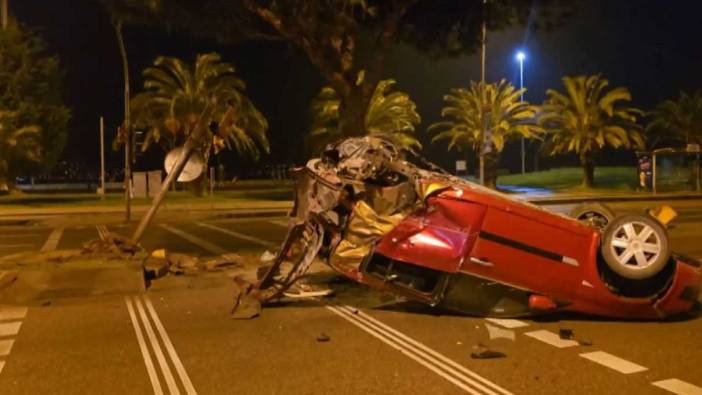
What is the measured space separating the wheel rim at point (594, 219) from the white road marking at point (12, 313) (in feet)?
20.7

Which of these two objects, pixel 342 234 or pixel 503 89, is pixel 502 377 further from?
pixel 503 89

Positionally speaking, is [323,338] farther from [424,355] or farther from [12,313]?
[12,313]

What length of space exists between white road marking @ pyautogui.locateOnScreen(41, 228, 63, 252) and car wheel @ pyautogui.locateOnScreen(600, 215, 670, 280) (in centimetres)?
1190

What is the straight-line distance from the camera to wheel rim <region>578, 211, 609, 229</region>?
8.16 metres

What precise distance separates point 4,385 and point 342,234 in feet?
11.7

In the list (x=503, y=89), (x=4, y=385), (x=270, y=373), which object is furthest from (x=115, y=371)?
(x=503, y=89)

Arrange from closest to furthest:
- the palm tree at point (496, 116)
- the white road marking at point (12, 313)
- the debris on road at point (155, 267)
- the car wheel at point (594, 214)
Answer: the car wheel at point (594, 214) < the white road marking at point (12, 313) < the debris on road at point (155, 267) < the palm tree at point (496, 116)

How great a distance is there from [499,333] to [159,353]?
3.15 metres

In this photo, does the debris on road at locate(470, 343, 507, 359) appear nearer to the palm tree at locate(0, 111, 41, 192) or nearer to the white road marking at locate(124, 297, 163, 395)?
the white road marking at locate(124, 297, 163, 395)

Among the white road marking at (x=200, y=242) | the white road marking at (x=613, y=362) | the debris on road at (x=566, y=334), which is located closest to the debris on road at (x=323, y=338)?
the debris on road at (x=566, y=334)

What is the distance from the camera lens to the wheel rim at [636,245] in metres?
7.16

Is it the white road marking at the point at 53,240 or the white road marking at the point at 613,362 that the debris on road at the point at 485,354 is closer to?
the white road marking at the point at 613,362

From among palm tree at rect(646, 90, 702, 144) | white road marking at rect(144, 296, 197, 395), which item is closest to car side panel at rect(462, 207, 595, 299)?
white road marking at rect(144, 296, 197, 395)

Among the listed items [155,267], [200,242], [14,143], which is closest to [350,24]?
[200,242]
